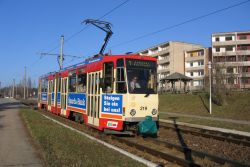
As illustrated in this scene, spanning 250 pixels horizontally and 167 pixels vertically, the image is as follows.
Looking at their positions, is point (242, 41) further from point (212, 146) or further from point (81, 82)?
point (212, 146)

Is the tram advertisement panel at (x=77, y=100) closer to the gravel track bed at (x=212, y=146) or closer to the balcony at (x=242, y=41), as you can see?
the gravel track bed at (x=212, y=146)

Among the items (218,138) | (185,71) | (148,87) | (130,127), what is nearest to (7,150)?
(130,127)

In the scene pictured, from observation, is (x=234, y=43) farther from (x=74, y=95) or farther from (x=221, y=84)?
(x=74, y=95)

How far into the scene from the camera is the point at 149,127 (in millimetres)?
12852

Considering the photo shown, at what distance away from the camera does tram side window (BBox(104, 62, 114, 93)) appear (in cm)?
1334

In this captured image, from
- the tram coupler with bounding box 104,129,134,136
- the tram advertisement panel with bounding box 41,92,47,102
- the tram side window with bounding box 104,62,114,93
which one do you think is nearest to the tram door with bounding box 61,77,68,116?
the tram side window with bounding box 104,62,114,93

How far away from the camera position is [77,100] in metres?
17.3

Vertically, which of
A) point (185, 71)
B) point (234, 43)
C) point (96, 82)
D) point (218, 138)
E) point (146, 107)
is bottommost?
point (218, 138)

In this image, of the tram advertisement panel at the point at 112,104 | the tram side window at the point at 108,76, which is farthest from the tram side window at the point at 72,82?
the tram advertisement panel at the point at 112,104

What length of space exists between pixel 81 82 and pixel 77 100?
1.01m

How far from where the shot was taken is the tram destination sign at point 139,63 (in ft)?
43.2

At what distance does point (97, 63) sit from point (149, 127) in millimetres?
3675

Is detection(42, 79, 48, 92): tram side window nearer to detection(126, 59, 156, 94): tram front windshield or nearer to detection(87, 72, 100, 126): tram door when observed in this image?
detection(87, 72, 100, 126): tram door

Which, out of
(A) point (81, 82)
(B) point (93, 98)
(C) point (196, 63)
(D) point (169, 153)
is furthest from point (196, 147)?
(C) point (196, 63)
